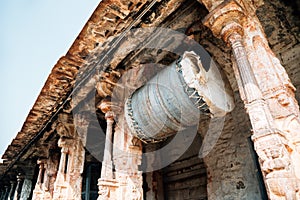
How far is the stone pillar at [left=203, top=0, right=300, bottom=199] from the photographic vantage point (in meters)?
1.23

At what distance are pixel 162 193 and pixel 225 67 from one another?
2.62 m

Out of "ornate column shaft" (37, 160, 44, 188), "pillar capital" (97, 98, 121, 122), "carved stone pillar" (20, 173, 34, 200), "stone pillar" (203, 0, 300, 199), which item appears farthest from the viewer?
"carved stone pillar" (20, 173, 34, 200)

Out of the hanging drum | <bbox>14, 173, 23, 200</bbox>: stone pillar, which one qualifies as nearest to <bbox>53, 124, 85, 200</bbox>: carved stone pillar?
the hanging drum

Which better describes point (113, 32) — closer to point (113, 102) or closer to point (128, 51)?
point (128, 51)

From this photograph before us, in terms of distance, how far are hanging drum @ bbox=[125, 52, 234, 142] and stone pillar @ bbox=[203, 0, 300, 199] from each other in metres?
0.29

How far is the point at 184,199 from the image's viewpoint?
404 centimetres

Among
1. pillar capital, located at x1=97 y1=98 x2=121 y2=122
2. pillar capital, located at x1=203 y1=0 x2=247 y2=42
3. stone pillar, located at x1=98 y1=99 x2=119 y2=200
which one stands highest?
pillar capital, located at x1=203 y1=0 x2=247 y2=42

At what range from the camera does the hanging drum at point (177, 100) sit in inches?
71.6

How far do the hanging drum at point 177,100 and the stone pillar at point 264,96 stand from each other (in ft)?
0.94

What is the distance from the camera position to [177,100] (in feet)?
6.53

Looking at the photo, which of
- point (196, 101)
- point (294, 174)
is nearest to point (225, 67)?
point (196, 101)

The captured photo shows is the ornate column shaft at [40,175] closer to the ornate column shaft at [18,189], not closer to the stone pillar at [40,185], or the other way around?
the stone pillar at [40,185]

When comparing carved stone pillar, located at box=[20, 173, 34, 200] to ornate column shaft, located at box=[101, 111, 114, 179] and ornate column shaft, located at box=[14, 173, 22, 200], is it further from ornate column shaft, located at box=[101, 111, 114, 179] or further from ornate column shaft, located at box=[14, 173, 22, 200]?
ornate column shaft, located at box=[101, 111, 114, 179]

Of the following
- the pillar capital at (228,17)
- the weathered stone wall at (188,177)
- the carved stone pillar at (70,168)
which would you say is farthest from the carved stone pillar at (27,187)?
the pillar capital at (228,17)
